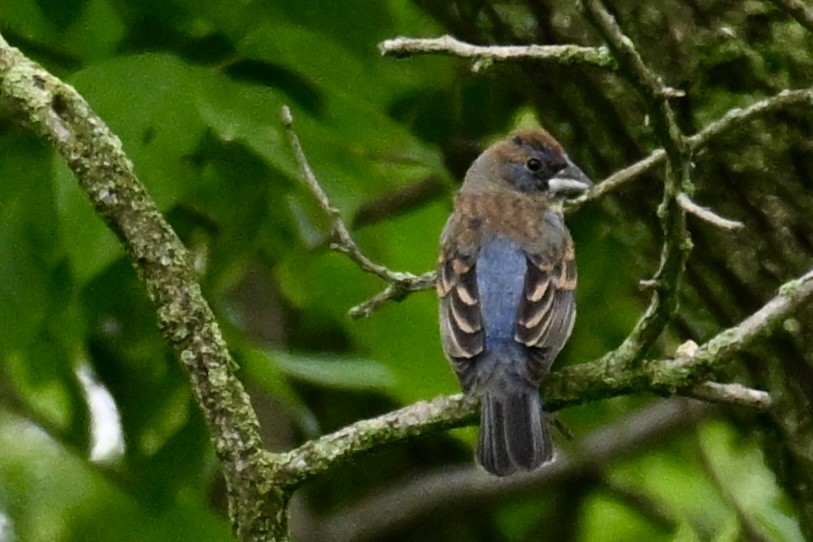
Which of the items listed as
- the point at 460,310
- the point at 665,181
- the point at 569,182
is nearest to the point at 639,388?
the point at 665,181

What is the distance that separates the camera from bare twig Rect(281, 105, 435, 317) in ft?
12.1

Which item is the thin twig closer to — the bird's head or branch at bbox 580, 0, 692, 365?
branch at bbox 580, 0, 692, 365

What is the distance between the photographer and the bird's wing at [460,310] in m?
4.59

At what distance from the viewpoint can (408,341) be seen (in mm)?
5223

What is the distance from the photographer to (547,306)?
4.85 metres

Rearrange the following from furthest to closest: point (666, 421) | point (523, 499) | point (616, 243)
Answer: point (523, 499) < point (666, 421) < point (616, 243)

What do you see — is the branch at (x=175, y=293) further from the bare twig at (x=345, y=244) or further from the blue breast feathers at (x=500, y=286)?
the blue breast feathers at (x=500, y=286)

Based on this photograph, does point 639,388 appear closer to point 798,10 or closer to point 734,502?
point 798,10

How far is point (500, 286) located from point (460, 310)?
0.92ft

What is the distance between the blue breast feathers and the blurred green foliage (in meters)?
0.28

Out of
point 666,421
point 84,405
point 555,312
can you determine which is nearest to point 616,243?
point 555,312

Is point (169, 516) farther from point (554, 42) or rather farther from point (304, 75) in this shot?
point (554, 42)

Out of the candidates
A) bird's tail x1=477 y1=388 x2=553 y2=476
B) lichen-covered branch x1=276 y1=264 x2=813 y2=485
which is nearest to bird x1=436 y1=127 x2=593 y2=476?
bird's tail x1=477 y1=388 x2=553 y2=476

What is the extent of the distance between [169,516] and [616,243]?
5.69ft
